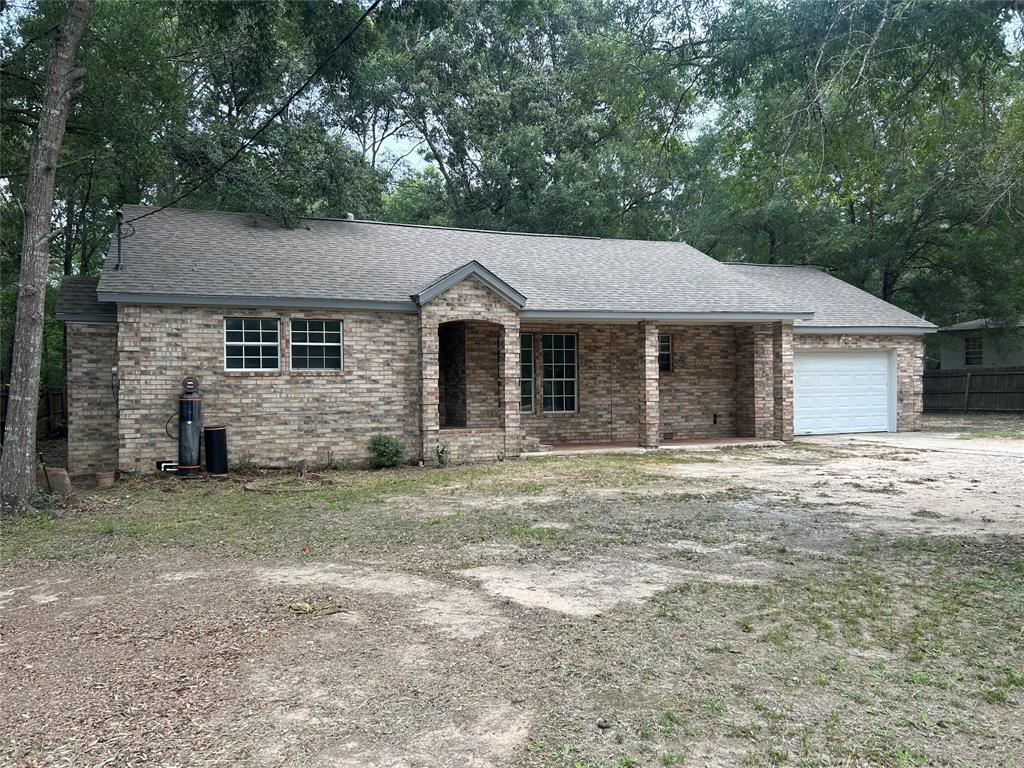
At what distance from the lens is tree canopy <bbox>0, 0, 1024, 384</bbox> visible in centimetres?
871

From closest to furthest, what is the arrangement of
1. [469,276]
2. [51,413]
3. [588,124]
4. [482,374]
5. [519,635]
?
[519,635] < [469,276] < [482,374] < [51,413] < [588,124]

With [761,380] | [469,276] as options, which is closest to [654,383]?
[761,380]

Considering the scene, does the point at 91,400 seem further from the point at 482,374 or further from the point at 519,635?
the point at 519,635

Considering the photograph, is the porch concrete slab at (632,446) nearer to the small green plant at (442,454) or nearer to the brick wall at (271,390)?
the small green plant at (442,454)

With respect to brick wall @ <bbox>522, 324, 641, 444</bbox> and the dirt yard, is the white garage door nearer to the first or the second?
brick wall @ <bbox>522, 324, 641, 444</bbox>

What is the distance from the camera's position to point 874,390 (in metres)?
19.7

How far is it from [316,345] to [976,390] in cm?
2522

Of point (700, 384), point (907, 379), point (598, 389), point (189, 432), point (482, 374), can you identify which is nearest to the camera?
point (189, 432)

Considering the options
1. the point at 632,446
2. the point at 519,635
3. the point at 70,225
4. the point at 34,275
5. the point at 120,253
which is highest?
the point at 70,225

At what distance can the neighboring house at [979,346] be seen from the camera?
90.3ft

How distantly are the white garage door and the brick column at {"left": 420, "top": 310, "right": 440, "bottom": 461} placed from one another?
10.1m

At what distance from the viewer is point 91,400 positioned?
507 inches

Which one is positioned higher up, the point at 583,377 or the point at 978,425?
the point at 583,377

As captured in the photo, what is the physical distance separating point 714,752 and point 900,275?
32.1 m
